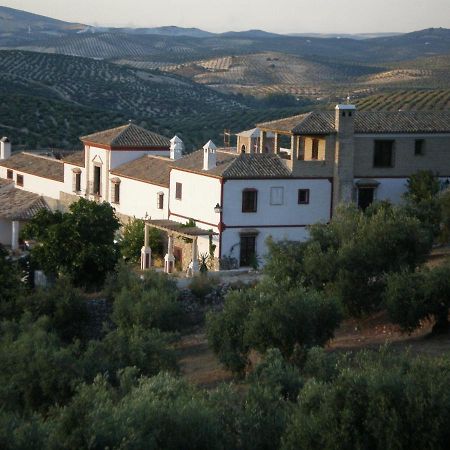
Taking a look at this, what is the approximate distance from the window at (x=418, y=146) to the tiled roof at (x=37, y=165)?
1327 centimetres

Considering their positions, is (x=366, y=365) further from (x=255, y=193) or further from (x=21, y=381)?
(x=255, y=193)

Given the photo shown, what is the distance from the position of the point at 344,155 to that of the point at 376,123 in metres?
1.84

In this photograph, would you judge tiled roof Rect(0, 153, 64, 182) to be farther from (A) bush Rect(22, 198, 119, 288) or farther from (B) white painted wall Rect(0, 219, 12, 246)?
(A) bush Rect(22, 198, 119, 288)

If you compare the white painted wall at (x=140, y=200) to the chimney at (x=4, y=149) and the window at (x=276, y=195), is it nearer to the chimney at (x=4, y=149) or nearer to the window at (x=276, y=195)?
the window at (x=276, y=195)

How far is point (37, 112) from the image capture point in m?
76.1

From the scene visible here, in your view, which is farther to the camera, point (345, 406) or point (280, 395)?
Answer: point (280, 395)

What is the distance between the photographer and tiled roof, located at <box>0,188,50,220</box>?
42.9m

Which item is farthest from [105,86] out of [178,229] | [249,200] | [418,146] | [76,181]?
[178,229]

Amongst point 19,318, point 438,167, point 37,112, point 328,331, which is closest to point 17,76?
point 37,112

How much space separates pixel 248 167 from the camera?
38.3 m

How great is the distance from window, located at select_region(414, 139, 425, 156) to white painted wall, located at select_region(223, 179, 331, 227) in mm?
3367

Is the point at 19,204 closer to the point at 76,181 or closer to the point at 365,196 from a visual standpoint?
the point at 76,181

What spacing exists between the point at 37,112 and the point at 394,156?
39.5 metres

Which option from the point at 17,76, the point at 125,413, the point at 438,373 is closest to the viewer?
the point at 125,413
